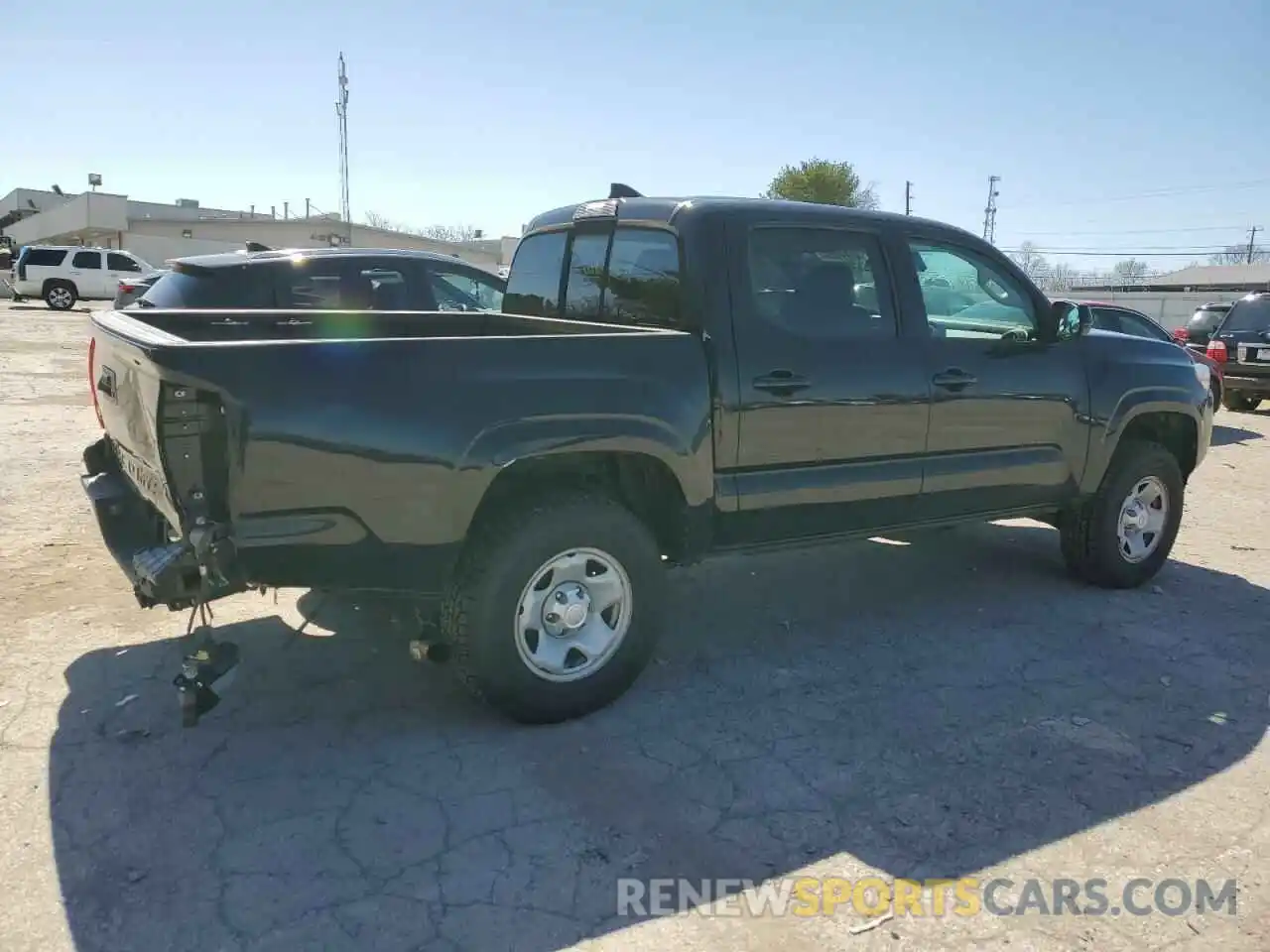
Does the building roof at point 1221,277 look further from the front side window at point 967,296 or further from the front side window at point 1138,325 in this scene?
the front side window at point 967,296

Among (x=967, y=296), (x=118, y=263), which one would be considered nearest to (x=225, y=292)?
(x=967, y=296)

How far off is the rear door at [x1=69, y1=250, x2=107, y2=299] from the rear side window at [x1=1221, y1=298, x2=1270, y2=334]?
105 feet

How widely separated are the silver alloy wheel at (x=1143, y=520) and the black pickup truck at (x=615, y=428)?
24 mm

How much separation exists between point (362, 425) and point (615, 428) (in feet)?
3.12

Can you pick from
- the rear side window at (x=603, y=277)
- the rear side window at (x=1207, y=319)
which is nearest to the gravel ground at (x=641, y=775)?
the rear side window at (x=603, y=277)

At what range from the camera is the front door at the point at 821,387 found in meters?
4.11

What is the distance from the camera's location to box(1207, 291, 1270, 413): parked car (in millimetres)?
14156

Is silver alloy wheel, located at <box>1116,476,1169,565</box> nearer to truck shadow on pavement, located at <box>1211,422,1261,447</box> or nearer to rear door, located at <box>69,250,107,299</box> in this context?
Answer: truck shadow on pavement, located at <box>1211,422,1261,447</box>

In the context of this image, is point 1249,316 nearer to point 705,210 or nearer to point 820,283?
point 820,283

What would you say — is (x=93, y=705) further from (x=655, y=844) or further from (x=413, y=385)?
(x=655, y=844)

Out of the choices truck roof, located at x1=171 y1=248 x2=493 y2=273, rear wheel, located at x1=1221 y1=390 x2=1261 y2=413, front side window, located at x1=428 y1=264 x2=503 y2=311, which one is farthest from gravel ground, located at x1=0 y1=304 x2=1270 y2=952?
rear wheel, located at x1=1221 y1=390 x2=1261 y2=413

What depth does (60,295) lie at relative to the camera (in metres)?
31.6

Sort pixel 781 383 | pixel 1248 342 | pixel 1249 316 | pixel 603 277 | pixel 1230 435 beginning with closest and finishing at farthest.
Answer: pixel 781 383, pixel 603 277, pixel 1230 435, pixel 1248 342, pixel 1249 316

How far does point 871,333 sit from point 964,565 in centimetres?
235
